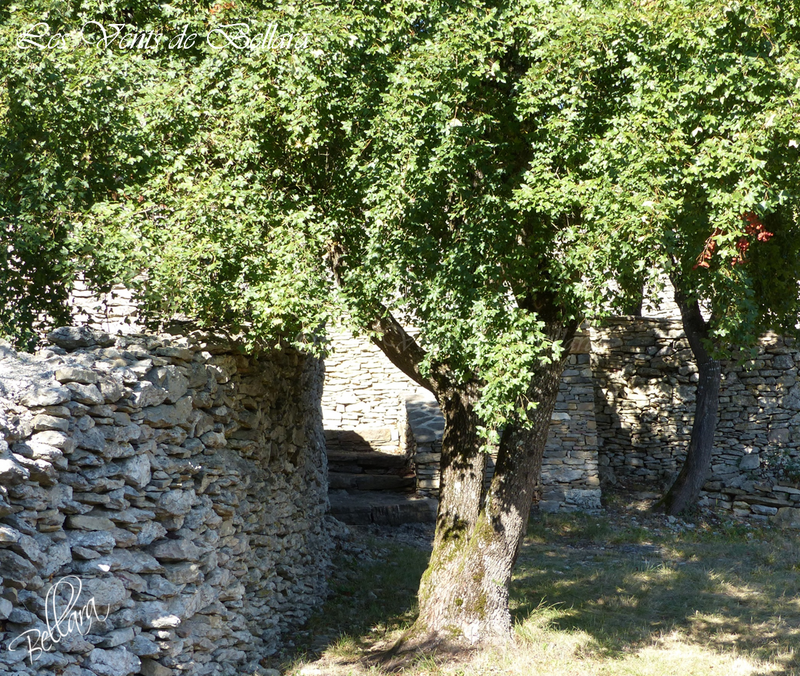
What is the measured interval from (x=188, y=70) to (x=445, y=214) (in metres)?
2.37

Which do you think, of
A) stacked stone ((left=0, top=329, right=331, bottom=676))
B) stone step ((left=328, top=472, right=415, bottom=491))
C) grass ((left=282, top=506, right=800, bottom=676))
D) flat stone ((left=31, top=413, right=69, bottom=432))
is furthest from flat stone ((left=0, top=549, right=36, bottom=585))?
stone step ((left=328, top=472, right=415, bottom=491))

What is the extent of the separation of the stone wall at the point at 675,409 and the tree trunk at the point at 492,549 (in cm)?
738

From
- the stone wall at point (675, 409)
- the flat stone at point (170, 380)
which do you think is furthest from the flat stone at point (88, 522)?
the stone wall at point (675, 409)

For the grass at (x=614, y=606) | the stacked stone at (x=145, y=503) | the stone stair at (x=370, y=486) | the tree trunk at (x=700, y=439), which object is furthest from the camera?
the tree trunk at (x=700, y=439)

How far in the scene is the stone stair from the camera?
10.6 m

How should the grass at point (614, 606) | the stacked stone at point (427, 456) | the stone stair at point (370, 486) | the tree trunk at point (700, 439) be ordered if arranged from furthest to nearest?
the tree trunk at point (700, 439), the stacked stone at point (427, 456), the stone stair at point (370, 486), the grass at point (614, 606)

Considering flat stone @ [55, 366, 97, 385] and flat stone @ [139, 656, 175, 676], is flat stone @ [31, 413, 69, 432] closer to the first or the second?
flat stone @ [55, 366, 97, 385]

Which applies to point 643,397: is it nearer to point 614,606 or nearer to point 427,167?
point 614,606

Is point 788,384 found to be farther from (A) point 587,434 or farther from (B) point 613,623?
(B) point 613,623

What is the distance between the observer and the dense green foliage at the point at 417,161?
15.1 ft

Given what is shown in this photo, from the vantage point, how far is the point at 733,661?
246 inches

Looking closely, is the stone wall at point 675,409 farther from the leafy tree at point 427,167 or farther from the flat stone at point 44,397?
the flat stone at point 44,397

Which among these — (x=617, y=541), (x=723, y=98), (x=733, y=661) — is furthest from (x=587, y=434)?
(x=723, y=98)
